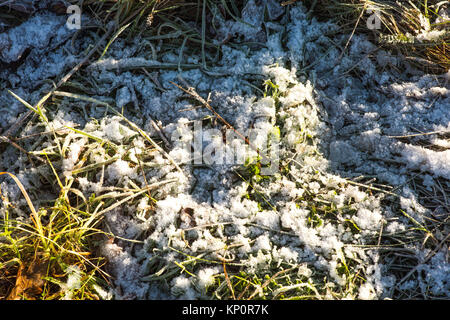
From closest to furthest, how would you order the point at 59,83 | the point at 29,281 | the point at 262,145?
1. the point at 29,281
2. the point at 262,145
3. the point at 59,83

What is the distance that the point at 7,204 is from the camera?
1370mm

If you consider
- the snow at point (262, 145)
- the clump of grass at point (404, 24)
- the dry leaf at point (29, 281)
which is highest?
the clump of grass at point (404, 24)

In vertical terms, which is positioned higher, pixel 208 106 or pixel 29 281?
pixel 208 106

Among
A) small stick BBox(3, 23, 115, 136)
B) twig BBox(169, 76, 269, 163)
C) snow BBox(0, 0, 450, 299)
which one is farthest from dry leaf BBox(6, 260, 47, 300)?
twig BBox(169, 76, 269, 163)

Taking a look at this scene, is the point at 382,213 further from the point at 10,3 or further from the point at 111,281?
the point at 10,3

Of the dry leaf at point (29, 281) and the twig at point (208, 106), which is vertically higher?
the twig at point (208, 106)

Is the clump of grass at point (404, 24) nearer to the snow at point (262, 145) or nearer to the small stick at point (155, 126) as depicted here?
the snow at point (262, 145)

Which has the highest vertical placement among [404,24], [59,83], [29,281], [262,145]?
[404,24]

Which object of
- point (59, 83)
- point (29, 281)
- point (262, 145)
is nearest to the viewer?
point (29, 281)

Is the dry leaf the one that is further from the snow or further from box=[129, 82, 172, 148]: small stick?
box=[129, 82, 172, 148]: small stick

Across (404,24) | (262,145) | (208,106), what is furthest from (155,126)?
(404,24)

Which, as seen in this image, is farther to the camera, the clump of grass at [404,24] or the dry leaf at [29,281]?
the clump of grass at [404,24]

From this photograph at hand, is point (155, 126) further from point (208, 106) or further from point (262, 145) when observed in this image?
point (262, 145)

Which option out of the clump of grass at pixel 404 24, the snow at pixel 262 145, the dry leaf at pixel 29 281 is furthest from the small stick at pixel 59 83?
the clump of grass at pixel 404 24
